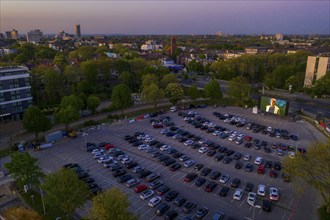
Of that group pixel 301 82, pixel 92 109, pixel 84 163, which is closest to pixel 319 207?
pixel 84 163

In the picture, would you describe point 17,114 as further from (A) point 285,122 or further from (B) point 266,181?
(A) point 285,122

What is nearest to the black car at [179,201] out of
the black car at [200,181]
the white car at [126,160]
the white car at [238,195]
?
the black car at [200,181]

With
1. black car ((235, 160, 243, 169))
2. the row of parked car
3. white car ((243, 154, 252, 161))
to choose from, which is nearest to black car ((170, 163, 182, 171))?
the row of parked car

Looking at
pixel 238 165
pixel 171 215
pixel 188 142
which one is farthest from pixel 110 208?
pixel 188 142

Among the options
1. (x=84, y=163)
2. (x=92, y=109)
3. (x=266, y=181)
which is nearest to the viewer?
(x=266, y=181)

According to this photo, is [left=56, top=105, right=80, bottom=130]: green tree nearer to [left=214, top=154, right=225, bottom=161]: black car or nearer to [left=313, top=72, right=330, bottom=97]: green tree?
[left=214, top=154, right=225, bottom=161]: black car

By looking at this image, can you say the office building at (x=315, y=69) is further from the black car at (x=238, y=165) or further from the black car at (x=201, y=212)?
the black car at (x=201, y=212)
